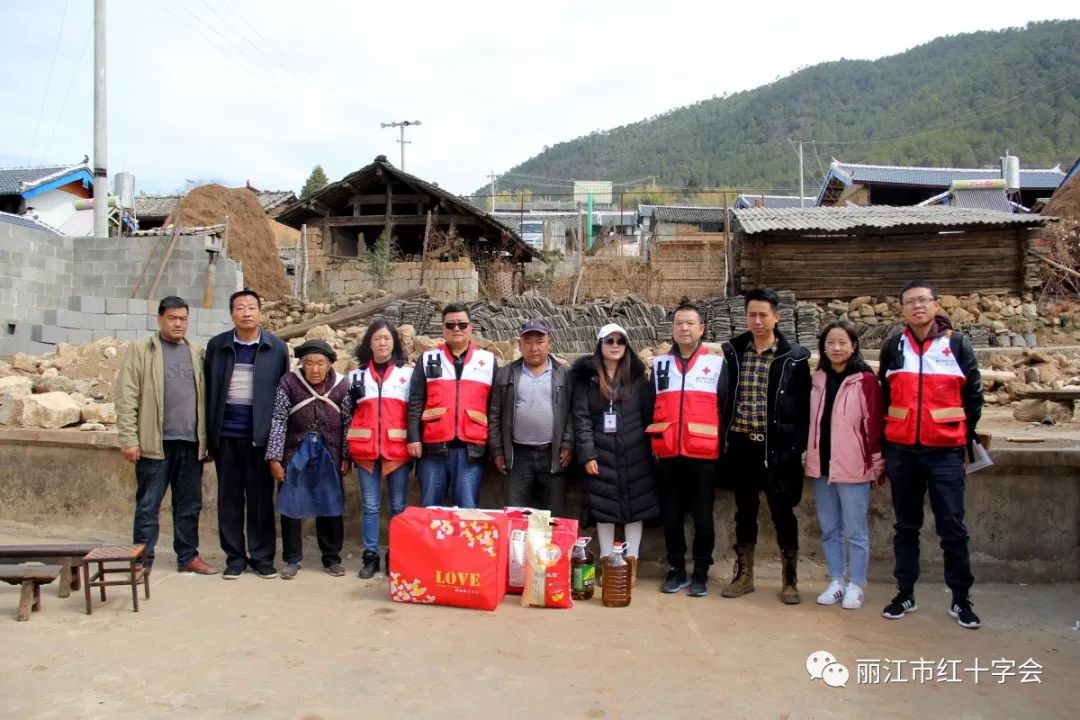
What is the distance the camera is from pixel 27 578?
4.28 meters

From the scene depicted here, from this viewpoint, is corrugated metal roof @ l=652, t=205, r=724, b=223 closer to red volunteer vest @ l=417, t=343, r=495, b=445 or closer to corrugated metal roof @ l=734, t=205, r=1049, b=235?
corrugated metal roof @ l=734, t=205, r=1049, b=235

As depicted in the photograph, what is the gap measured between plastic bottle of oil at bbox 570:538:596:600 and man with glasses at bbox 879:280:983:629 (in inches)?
63.1

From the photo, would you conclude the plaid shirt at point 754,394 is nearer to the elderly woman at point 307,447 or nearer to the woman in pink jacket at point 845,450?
the woman in pink jacket at point 845,450

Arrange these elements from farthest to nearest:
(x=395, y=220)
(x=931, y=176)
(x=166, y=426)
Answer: (x=931, y=176) → (x=395, y=220) → (x=166, y=426)

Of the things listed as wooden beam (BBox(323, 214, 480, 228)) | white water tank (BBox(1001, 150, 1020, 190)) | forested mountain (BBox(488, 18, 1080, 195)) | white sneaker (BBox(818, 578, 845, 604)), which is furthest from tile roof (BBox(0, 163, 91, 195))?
forested mountain (BBox(488, 18, 1080, 195))

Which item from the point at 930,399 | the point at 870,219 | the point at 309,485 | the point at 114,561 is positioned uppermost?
the point at 870,219

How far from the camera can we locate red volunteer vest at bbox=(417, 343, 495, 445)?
5176 millimetres

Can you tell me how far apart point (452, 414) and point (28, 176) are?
28.8 metres

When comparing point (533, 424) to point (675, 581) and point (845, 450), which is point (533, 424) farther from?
point (845, 450)

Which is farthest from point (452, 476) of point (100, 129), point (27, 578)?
point (100, 129)

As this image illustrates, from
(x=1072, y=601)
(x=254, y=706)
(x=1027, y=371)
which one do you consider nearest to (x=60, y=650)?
(x=254, y=706)

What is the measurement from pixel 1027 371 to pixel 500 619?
30.6ft

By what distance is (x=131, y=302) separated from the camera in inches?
465

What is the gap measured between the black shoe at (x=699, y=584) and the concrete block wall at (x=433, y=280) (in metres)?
15.2
